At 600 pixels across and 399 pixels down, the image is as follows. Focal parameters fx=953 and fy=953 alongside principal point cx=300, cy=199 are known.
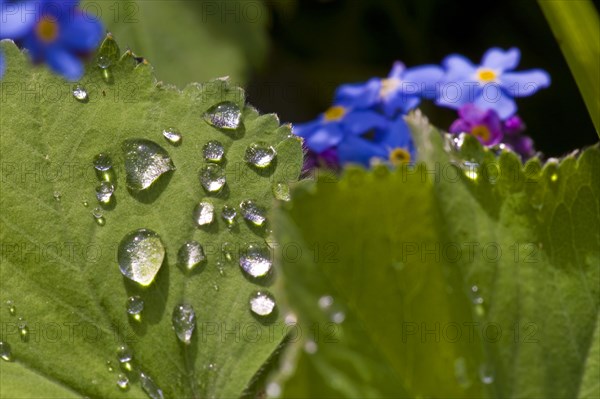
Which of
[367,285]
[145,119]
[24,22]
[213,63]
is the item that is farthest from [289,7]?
[367,285]

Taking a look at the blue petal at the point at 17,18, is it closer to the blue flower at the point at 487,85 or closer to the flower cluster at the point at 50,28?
the flower cluster at the point at 50,28

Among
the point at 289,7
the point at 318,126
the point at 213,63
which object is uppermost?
the point at 289,7

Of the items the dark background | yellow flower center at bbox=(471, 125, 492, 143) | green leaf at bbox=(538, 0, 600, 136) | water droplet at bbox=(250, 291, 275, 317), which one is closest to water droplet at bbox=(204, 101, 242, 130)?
water droplet at bbox=(250, 291, 275, 317)

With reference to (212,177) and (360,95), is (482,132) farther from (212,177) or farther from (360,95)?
(212,177)

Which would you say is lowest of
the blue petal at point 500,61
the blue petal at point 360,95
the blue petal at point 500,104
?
the blue petal at point 500,104

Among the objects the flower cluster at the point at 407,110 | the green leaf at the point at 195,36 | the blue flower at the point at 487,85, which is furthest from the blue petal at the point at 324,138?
the green leaf at the point at 195,36

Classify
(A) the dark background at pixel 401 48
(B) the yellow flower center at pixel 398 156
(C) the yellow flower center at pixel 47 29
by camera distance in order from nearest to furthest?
(B) the yellow flower center at pixel 398 156 < (C) the yellow flower center at pixel 47 29 < (A) the dark background at pixel 401 48

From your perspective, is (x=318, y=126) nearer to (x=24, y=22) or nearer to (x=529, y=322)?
(x=24, y=22)

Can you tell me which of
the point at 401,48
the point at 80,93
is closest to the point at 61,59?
the point at 80,93
